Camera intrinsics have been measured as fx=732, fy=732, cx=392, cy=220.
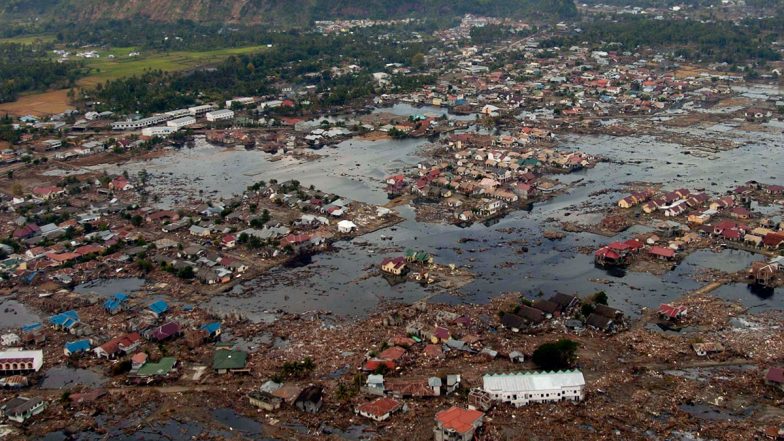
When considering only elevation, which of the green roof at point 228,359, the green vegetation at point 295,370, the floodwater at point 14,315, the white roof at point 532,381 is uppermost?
the white roof at point 532,381

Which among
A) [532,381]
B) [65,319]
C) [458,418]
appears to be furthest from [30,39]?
[458,418]

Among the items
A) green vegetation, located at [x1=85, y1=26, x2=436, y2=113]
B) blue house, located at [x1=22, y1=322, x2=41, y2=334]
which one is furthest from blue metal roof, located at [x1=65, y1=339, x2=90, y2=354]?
green vegetation, located at [x1=85, y1=26, x2=436, y2=113]

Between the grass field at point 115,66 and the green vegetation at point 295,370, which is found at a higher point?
the grass field at point 115,66

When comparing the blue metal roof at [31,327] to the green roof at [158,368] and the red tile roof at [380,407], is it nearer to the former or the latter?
the green roof at [158,368]

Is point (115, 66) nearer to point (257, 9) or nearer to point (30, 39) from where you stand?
point (30, 39)

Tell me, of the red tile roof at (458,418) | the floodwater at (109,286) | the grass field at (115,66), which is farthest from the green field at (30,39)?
the red tile roof at (458,418)

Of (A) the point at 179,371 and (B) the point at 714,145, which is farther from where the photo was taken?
(B) the point at 714,145

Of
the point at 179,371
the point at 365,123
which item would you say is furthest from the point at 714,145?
the point at 179,371

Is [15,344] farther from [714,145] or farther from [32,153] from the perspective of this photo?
[714,145]
